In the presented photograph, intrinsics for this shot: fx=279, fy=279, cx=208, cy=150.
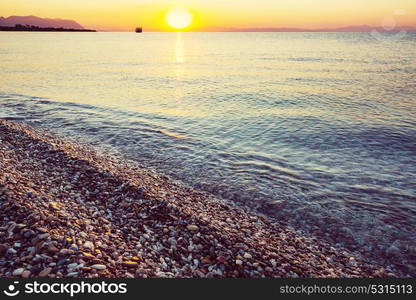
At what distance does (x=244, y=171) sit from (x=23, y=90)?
33576mm

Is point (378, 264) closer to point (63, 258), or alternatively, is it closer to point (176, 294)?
point (176, 294)

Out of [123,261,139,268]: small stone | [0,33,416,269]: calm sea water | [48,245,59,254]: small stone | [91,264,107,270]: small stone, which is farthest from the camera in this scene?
[0,33,416,269]: calm sea water

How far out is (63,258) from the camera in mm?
6453

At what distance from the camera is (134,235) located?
8.36 meters

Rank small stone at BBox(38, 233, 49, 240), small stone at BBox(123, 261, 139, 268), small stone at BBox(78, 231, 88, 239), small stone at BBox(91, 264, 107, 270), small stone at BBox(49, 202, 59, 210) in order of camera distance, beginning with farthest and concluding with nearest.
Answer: small stone at BBox(49, 202, 59, 210) < small stone at BBox(78, 231, 88, 239) < small stone at BBox(38, 233, 49, 240) < small stone at BBox(123, 261, 139, 268) < small stone at BBox(91, 264, 107, 270)

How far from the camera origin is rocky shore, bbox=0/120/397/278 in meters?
6.63

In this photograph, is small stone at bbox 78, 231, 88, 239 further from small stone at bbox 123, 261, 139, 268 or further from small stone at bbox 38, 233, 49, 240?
small stone at bbox 123, 261, 139, 268

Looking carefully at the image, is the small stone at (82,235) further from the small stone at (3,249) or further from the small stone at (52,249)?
the small stone at (3,249)

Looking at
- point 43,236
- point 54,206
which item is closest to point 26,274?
point 43,236


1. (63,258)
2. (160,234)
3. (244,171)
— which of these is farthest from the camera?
(244,171)

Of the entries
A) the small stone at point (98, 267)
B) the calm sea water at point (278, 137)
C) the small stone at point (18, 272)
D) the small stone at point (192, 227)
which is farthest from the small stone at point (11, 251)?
the calm sea water at point (278, 137)

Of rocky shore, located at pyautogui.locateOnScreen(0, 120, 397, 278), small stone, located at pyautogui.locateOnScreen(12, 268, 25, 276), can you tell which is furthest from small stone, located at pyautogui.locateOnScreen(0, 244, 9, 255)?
small stone, located at pyautogui.locateOnScreen(12, 268, 25, 276)

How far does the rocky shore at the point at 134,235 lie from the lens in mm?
6629

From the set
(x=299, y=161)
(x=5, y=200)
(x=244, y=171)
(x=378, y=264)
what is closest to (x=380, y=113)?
(x=299, y=161)
